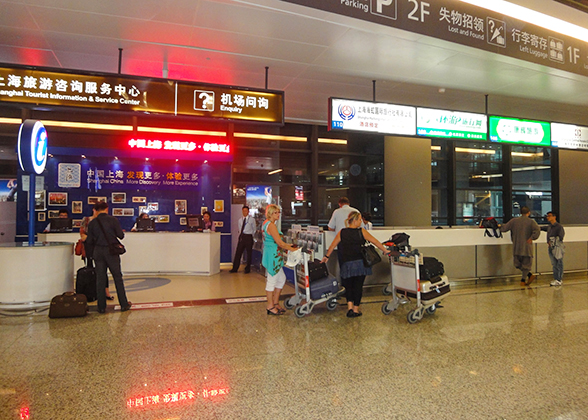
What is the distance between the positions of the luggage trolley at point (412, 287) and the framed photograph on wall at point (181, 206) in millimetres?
6384

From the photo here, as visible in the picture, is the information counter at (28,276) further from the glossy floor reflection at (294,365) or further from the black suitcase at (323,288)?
the black suitcase at (323,288)

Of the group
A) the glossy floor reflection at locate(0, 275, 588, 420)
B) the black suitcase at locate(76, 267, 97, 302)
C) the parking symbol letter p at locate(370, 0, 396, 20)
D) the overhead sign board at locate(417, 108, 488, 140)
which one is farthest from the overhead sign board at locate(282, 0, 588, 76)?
the black suitcase at locate(76, 267, 97, 302)

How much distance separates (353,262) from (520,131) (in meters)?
4.18

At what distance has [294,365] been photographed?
11.3 ft

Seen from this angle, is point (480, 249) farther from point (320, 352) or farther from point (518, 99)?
point (320, 352)

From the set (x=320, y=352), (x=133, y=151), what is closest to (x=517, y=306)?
(x=320, y=352)

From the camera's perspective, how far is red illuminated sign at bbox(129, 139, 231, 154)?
8.42 meters

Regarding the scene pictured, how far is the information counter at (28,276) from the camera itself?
16.7 ft

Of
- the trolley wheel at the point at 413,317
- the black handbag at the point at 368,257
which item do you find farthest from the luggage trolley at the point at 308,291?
the trolley wheel at the point at 413,317

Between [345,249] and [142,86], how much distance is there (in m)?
3.13

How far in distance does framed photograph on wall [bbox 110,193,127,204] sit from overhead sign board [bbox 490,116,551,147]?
8.06 meters

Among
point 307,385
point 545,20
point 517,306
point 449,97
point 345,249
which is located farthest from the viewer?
point 449,97

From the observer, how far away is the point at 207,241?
27.9 feet

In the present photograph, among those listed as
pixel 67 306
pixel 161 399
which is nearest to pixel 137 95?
pixel 67 306
